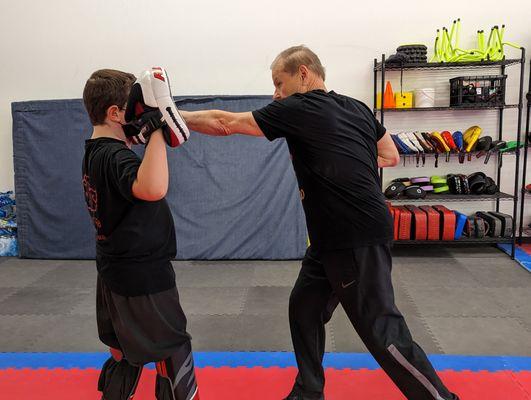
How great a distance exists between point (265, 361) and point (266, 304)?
0.97 metres

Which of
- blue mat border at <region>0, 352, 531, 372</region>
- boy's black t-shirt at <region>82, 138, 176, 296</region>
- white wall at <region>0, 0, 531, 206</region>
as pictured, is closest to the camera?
boy's black t-shirt at <region>82, 138, 176, 296</region>

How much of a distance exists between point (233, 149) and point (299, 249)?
1312 millimetres

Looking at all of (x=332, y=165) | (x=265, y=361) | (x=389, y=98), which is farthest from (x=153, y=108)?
(x=389, y=98)

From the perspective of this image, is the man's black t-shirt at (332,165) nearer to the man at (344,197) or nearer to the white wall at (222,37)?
the man at (344,197)

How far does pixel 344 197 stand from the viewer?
1.82 metres

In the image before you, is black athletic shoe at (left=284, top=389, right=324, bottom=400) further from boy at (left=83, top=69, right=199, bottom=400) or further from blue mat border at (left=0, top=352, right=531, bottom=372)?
boy at (left=83, top=69, right=199, bottom=400)

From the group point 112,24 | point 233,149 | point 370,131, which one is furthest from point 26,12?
point 370,131

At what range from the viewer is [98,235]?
5.40 ft

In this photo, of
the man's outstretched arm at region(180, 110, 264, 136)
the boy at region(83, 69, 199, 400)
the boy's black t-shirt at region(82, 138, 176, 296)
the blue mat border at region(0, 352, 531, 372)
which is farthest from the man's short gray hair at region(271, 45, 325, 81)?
the blue mat border at region(0, 352, 531, 372)

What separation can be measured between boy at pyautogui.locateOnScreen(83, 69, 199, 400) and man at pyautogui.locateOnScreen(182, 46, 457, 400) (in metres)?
0.43

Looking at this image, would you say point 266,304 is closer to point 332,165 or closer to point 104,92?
point 332,165

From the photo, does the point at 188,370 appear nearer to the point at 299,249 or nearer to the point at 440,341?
the point at 440,341

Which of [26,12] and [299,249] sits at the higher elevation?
[26,12]

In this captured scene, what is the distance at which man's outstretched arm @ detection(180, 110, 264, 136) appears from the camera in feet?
6.10
